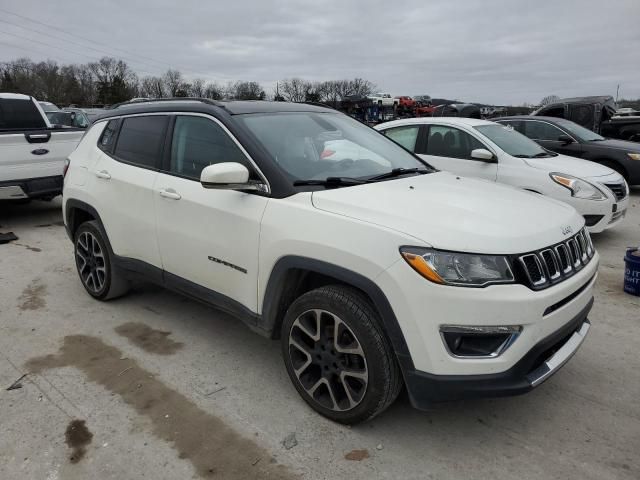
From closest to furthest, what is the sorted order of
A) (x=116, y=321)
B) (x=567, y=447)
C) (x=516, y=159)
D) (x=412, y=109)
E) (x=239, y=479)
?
(x=239, y=479) → (x=567, y=447) → (x=116, y=321) → (x=516, y=159) → (x=412, y=109)

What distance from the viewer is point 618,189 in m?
6.72

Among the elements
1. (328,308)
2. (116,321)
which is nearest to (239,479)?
(328,308)

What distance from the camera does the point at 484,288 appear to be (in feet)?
7.54

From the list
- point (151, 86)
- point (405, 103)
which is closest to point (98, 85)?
point (151, 86)

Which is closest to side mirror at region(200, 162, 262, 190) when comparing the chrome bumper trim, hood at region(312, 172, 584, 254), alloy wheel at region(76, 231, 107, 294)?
hood at region(312, 172, 584, 254)

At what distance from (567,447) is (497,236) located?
122 centimetres

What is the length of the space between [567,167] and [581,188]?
53cm

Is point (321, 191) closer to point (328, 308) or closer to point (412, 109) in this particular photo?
point (328, 308)

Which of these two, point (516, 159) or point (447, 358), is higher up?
point (516, 159)

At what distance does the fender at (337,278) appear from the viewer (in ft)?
7.95

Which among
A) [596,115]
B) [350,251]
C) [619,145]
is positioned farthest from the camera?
[596,115]

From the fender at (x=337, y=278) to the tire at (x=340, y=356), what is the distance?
90mm

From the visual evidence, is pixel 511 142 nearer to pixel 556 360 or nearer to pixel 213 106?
pixel 213 106

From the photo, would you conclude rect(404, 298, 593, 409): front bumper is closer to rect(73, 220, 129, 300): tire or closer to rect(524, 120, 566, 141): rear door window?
rect(73, 220, 129, 300): tire
